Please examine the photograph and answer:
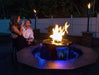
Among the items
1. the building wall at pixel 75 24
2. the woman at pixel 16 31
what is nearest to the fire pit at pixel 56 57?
the woman at pixel 16 31

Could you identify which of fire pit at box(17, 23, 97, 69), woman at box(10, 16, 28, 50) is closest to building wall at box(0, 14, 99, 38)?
fire pit at box(17, 23, 97, 69)

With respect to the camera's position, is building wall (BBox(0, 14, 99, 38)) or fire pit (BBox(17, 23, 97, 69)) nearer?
fire pit (BBox(17, 23, 97, 69))

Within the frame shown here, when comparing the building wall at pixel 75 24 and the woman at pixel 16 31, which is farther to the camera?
the building wall at pixel 75 24

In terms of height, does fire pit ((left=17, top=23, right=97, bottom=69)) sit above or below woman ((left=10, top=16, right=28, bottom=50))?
below

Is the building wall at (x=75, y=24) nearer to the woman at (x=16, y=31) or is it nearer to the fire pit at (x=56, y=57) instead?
the fire pit at (x=56, y=57)

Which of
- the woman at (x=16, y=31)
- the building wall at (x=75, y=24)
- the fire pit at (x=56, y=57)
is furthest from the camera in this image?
the building wall at (x=75, y=24)

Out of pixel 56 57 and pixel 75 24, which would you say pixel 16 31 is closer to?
pixel 56 57

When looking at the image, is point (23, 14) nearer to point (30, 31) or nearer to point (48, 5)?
point (48, 5)

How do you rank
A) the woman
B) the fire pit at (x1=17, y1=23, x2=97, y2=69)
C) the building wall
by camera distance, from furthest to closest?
the building wall, the woman, the fire pit at (x1=17, y1=23, x2=97, y2=69)

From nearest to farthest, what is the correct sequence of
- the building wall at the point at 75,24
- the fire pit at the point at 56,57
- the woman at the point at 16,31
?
1. the fire pit at the point at 56,57
2. the woman at the point at 16,31
3. the building wall at the point at 75,24

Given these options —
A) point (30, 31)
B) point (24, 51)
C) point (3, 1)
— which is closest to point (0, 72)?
point (24, 51)

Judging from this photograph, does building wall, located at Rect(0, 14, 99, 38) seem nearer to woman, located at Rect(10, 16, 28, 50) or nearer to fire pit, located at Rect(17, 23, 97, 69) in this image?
fire pit, located at Rect(17, 23, 97, 69)

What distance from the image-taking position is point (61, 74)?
4.20 metres

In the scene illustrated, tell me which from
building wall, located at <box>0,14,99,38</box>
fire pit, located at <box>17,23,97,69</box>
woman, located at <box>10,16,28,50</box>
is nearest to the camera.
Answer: fire pit, located at <box>17,23,97,69</box>
